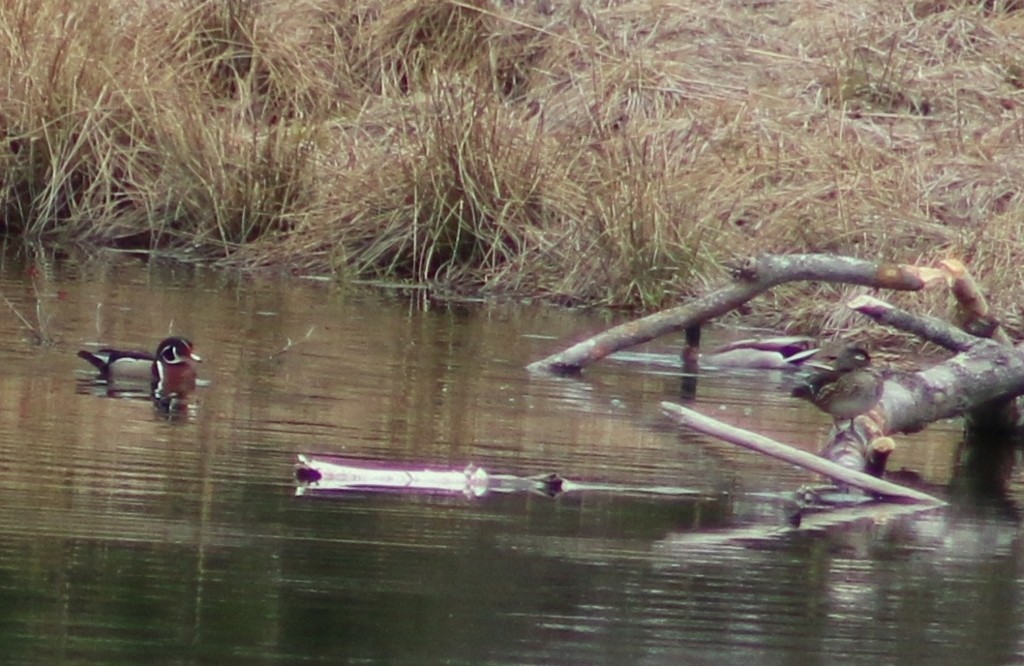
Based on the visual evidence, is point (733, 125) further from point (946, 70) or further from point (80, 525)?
point (80, 525)

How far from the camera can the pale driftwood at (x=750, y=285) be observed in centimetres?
871

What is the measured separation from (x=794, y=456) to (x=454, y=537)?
1249mm

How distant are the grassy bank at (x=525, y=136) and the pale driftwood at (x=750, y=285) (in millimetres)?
2898

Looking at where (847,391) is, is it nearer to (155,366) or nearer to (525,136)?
(155,366)

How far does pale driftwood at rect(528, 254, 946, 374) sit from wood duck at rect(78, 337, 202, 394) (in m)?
1.63

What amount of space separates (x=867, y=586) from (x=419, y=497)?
4.63 feet

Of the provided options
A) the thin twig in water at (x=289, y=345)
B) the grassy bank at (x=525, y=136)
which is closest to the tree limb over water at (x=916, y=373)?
the thin twig in water at (x=289, y=345)

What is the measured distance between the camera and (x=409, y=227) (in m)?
14.7

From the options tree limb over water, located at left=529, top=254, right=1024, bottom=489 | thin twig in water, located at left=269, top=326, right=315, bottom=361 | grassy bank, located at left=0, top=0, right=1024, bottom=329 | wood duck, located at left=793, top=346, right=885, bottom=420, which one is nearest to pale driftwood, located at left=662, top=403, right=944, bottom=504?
tree limb over water, located at left=529, top=254, right=1024, bottom=489

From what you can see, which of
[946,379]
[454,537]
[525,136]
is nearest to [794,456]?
[454,537]

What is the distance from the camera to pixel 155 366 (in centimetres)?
905

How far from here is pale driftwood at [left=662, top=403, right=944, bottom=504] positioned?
6.87 m

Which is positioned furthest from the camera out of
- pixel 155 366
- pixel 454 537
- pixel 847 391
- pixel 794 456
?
pixel 155 366

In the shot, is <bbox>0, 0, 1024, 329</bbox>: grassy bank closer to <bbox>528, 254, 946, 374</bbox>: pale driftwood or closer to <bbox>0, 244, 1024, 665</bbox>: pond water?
<bbox>528, 254, 946, 374</bbox>: pale driftwood
